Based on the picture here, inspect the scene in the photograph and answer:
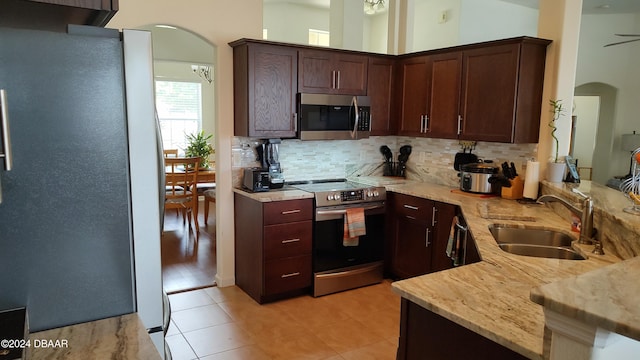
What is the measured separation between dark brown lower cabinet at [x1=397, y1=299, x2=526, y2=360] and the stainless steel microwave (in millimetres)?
2453

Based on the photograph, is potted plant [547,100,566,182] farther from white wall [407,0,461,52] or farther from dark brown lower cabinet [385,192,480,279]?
white wall [407,0,461,52]

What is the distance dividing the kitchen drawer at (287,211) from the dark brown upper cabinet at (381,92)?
3.91 ft

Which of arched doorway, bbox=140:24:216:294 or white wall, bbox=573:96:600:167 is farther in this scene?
white wall, bbox=573:96:600:167

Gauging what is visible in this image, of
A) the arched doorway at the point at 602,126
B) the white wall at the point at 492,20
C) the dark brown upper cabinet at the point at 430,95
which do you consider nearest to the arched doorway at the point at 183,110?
the dark brown upper cabinet at the point at 430,95

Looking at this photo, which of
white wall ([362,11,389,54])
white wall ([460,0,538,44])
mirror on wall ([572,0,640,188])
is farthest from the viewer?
white wall ([362,11,389,54])

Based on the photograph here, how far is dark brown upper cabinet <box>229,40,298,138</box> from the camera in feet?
12.3

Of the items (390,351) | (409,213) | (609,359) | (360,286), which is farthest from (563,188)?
(609,359)

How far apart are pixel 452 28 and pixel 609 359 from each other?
630 cm

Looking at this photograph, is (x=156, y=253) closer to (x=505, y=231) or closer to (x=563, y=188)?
(x=505, y=231)

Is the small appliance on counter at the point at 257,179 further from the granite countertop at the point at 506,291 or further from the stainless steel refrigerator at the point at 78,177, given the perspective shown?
the stainless steel refrigerator at the point at 78,177

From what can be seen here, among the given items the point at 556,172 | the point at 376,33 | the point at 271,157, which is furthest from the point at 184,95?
the point at 556,172

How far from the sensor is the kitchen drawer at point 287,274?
3.73m

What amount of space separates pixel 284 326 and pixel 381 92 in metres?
2.47

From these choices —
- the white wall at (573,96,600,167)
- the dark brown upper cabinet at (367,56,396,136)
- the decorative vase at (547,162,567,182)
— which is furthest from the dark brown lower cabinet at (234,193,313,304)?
the white wall at (573,96,600,167)
